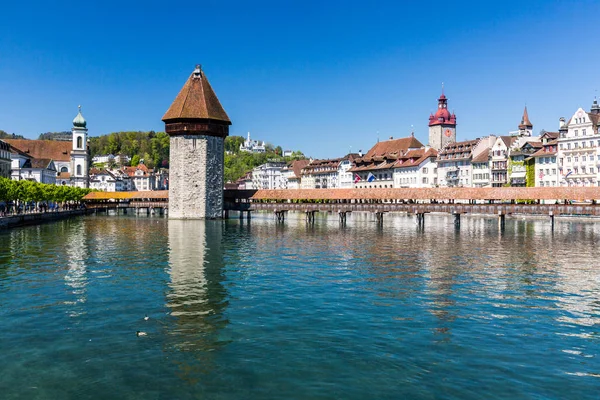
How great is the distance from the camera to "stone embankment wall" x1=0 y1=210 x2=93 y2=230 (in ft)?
133

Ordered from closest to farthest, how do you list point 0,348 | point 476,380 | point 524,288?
1. point 476,380
2. point 0,348
3. point 524,288

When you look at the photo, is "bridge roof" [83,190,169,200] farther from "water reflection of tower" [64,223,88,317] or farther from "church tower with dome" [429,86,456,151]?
"church tower with dome" [429,86,456,151]

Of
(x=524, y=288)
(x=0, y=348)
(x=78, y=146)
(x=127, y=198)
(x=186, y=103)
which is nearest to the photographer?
(x=0, y=348)

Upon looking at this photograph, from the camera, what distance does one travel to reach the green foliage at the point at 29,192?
150ft

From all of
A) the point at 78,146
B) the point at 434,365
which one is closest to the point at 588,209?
the point at 434,365

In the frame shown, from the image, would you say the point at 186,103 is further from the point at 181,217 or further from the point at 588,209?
the point at 588,209

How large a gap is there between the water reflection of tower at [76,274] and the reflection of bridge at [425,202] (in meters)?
25.9

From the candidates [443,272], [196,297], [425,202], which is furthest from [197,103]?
[196,297]

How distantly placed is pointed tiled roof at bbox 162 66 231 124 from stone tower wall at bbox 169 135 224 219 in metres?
2.12

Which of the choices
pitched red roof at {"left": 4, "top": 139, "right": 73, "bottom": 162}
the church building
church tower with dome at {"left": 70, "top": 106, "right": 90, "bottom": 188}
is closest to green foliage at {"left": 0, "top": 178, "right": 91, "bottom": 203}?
the church building

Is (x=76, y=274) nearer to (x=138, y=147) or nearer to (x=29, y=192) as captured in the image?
(x=29, y=192)

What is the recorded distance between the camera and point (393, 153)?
91.9 m

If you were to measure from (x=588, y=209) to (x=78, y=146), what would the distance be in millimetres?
87143

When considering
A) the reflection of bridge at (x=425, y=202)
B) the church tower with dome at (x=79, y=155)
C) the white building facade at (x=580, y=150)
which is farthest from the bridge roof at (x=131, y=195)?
the white building facade at (x=580, y=150)
